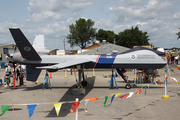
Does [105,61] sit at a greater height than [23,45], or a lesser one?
lesser

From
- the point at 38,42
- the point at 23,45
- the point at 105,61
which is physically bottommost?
the point at 105,61

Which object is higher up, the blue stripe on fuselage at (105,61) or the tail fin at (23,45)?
the tail fin at (23,45)

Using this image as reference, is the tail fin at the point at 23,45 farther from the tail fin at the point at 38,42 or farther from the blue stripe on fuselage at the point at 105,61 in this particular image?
the blue stripe on fuselage at the point at 105,61

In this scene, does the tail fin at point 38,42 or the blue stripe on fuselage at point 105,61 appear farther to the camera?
the tail fin at point 38,42

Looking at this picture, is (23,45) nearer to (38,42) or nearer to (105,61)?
(38,42)

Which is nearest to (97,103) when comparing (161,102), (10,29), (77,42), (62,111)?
(62,111)

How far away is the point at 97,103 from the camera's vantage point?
8688 millimetres

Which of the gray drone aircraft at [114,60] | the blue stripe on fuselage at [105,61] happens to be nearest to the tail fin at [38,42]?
the gray drone aircraft at [114,60]

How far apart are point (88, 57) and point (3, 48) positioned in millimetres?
38312

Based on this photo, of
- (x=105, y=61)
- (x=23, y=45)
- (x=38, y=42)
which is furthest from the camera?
(x=38, y=42)

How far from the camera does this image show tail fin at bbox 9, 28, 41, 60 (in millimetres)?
10998

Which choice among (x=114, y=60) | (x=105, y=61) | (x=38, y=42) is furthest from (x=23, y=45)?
(x=114, y=60)

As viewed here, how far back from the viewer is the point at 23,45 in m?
11.8

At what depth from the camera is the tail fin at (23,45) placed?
433 inches
